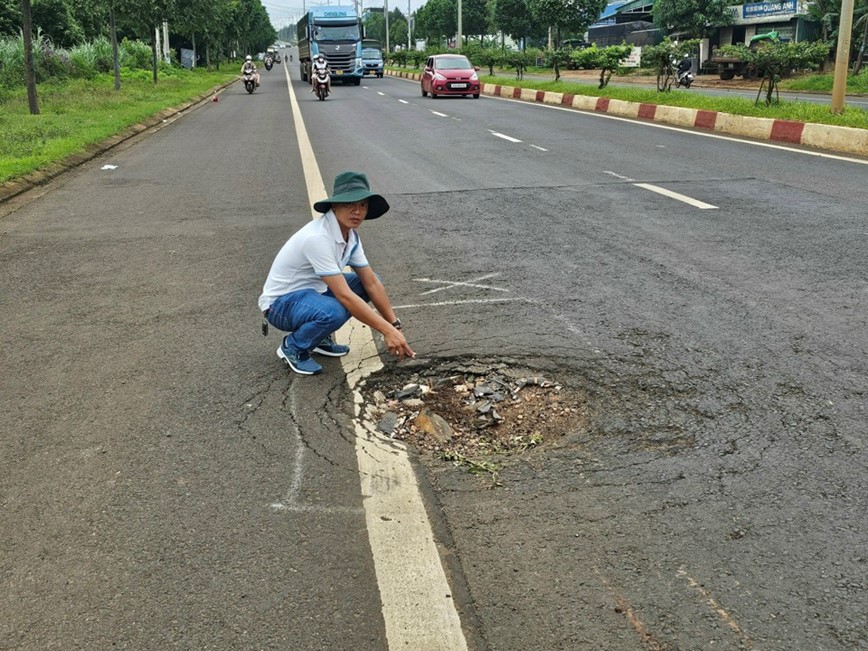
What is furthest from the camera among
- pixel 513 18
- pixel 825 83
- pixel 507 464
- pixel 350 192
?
pixel 513 18

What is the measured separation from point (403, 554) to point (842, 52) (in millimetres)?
15028

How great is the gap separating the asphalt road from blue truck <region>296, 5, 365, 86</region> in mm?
33001

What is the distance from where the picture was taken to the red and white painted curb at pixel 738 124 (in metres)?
13.3

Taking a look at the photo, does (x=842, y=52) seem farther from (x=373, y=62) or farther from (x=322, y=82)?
(x=373, y=62)

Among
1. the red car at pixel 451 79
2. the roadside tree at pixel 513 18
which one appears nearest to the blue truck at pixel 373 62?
the roadside tree at pixel 513 18

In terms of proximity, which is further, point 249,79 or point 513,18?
point 513,18

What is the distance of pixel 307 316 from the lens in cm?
435

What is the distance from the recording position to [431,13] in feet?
311

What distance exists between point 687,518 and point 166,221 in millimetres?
6823

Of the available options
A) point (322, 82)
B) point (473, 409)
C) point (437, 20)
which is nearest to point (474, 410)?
point (473, 409)

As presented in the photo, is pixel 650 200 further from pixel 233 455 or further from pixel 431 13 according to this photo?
pixel 431 13

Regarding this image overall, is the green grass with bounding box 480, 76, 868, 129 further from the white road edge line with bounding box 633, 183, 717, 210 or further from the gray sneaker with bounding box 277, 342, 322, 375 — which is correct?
the gray sneaker with bounding box 277, 342, 322, 375

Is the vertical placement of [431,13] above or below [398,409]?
above

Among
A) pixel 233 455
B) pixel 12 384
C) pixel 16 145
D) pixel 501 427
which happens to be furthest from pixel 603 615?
pixel 16 145
